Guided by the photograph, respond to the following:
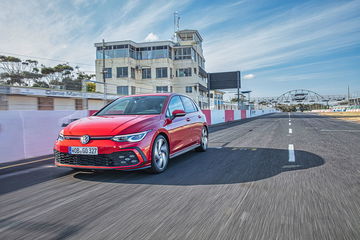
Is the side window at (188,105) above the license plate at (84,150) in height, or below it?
above

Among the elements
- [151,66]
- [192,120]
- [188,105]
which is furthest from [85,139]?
[151,66]

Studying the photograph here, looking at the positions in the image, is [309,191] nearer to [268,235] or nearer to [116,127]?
[268,235]

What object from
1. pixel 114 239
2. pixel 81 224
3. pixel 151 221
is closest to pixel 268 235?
pixel 151 221

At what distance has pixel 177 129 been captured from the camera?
16.9ft

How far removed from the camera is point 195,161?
547cm

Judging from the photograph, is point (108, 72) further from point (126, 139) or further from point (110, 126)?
point (126, 139)

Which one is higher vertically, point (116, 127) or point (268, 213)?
point (116, 127)

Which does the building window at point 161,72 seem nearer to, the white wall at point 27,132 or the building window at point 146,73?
the building window at point 146,73

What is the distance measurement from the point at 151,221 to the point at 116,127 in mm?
1930

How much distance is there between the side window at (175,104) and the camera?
17.3ft

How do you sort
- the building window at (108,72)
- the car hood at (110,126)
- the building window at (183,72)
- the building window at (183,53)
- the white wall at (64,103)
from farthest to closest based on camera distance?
the building window at (183,53)
the building window at (183,72)
the building window at (108,72)
the white wall at (64,103)
the car hood at (110,126)

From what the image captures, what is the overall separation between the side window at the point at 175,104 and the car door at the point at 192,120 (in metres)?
0.25

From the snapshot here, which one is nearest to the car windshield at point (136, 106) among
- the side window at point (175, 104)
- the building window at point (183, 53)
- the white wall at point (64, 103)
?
the side window at point (175, 104)

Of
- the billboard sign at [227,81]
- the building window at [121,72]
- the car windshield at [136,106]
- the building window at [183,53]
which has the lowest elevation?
the car windshield at [136,106]
